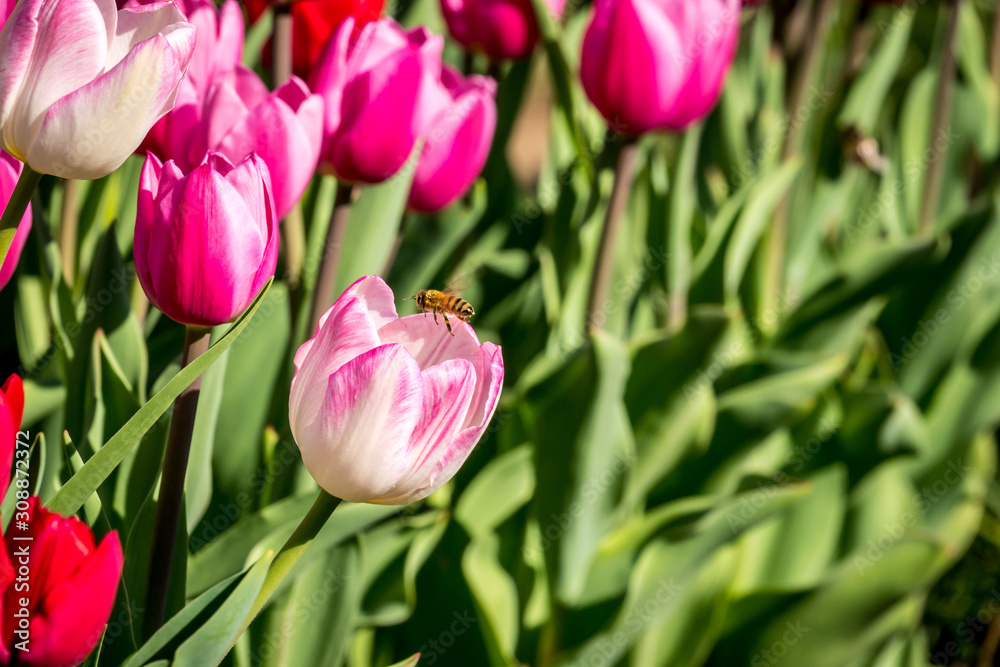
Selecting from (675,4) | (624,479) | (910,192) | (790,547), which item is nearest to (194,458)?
(624,479)

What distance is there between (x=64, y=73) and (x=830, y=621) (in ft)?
3.03

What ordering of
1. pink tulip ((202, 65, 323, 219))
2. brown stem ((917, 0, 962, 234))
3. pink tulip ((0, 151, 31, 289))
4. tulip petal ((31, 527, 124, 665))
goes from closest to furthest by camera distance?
tulip petal ((31, 527, 124, 665))
pink tulip ((0, 151, 31, 289))
pink tulip ((202, 65, 323, 219))
brown stem ((917, 0, 962, 234))

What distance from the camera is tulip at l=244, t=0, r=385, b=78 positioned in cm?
71

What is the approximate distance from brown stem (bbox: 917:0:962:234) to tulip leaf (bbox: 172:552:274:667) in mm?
1370

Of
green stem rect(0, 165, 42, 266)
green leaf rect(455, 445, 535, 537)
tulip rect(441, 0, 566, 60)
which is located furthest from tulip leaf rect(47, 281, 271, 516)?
tulip rect(441, 0, 566, 60)

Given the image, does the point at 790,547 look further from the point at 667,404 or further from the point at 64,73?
the point at 64,73

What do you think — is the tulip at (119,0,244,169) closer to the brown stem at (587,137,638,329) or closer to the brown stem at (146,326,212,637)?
the brown stem at (146,326,212,637)

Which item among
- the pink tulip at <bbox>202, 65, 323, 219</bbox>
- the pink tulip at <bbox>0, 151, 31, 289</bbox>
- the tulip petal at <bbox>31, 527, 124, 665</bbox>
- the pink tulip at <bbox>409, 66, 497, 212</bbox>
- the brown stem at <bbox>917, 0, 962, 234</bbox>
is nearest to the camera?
the tulip petal at <bbox>31, 527, 124, 665</bbox>

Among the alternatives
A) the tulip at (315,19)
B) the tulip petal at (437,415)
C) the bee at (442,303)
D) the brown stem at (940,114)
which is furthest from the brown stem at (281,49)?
the brown stem at (940,114)

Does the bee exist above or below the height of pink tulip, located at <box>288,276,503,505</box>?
below

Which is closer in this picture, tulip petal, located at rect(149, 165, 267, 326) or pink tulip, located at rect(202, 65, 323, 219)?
tulip petal, located at rect(149, 165, 267, 326)

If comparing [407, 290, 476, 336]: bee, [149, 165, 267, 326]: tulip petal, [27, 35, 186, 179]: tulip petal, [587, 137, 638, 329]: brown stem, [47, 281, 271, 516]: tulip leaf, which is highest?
[27, 35, 186, 179]: tulip petal

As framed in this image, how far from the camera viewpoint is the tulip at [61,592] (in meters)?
0.34

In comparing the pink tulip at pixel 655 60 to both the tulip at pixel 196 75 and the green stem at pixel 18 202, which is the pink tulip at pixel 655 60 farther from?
the green stem at pixel 18 202
